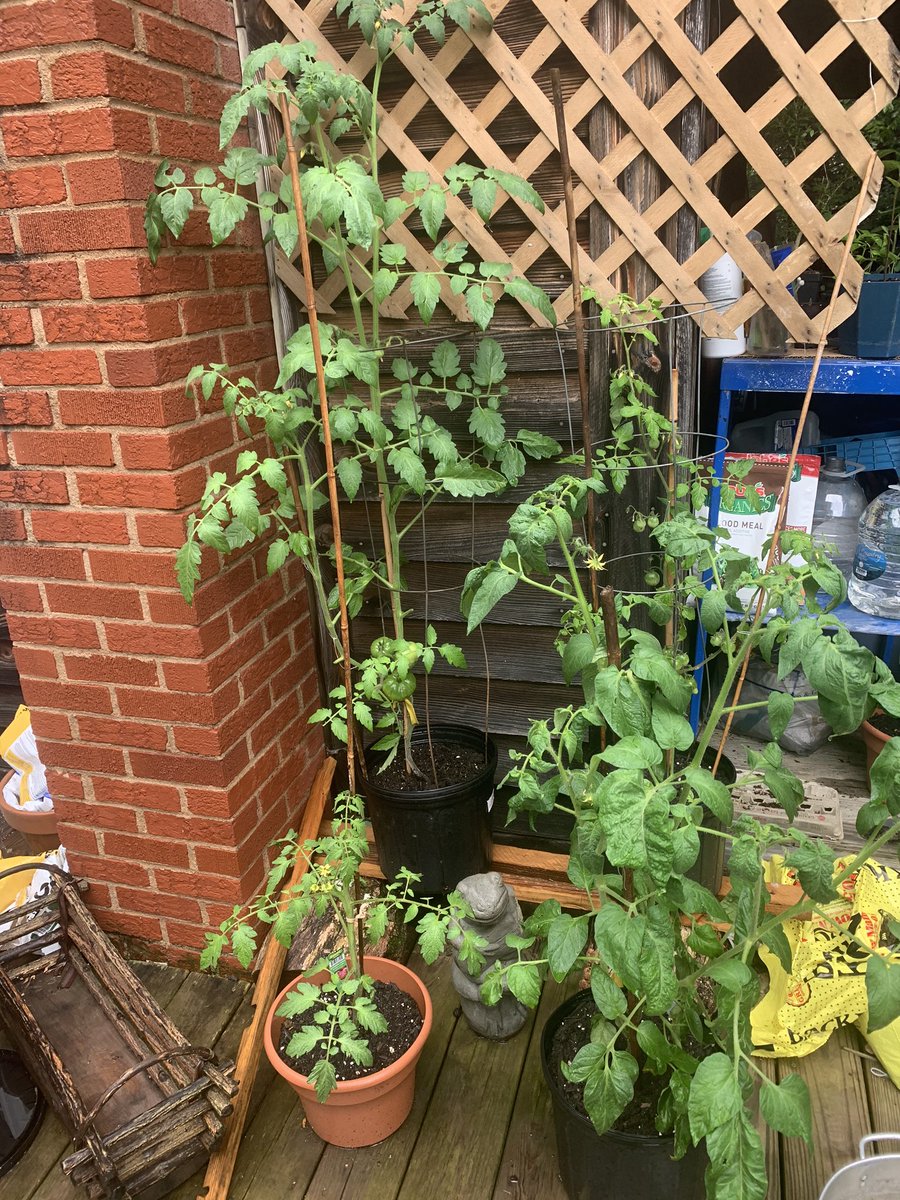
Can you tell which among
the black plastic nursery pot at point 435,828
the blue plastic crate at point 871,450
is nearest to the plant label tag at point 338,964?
the black plastic nursery pot at point 435,828

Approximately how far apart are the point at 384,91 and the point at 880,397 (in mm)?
1556

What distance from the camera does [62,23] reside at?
1345 millimetres

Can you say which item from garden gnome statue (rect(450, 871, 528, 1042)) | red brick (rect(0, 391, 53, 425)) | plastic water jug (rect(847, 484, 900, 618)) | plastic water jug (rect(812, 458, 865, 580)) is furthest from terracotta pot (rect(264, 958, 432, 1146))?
plastic water jug (rect(812, 458, 865, 580))

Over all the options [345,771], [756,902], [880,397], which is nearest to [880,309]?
[880,397]

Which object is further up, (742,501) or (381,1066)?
(742,501)

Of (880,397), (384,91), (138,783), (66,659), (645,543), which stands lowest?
(138,783)

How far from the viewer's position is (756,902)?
3.78 ft

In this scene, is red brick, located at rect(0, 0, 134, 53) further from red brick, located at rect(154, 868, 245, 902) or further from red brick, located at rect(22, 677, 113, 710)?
red brick, located at rect(154, 868, 245, 902)

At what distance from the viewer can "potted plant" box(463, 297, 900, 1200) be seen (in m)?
1.02

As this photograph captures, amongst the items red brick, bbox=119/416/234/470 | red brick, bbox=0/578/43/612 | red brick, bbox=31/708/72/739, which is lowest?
red brick, bbox=31/708/72/739

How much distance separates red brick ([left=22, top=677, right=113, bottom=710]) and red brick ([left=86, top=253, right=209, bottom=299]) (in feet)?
2.46

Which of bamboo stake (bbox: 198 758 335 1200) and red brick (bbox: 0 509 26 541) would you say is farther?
red brick (bbox: 0 509 26 541)

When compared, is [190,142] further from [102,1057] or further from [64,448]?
[102,1057]

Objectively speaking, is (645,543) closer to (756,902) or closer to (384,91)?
(756,902)
